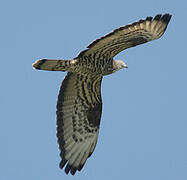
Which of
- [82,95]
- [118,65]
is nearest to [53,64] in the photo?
[118,65]

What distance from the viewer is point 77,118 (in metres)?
11.9

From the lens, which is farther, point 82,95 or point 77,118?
point 77,118

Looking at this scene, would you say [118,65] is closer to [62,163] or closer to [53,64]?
[53,64]

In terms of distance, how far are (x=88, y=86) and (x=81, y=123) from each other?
0.85 m

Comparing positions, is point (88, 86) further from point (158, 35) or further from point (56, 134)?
point (158, 35)

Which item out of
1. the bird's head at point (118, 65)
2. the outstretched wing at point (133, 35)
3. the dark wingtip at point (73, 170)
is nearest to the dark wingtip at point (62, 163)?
the dark wingtip at point (73, 170)

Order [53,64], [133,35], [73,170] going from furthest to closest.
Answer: [73,170] → [53,64] → [133,35]

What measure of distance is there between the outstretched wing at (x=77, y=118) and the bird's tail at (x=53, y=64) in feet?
2.36

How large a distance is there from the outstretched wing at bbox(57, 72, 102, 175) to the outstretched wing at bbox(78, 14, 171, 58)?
1.33m

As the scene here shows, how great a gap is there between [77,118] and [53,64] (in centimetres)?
187

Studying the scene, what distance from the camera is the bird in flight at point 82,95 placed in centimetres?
1040

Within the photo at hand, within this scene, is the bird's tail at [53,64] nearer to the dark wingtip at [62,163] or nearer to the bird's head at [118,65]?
the bird's head at [118,65]

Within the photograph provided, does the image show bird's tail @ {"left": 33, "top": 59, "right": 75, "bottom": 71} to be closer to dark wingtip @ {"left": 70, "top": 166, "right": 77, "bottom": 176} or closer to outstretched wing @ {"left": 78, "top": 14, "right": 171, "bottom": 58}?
outstretched wing @ {"left": 78, "top": 14, "right": 171, "bottom": 58}

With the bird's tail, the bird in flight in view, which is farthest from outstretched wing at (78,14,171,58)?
the bird's tail
